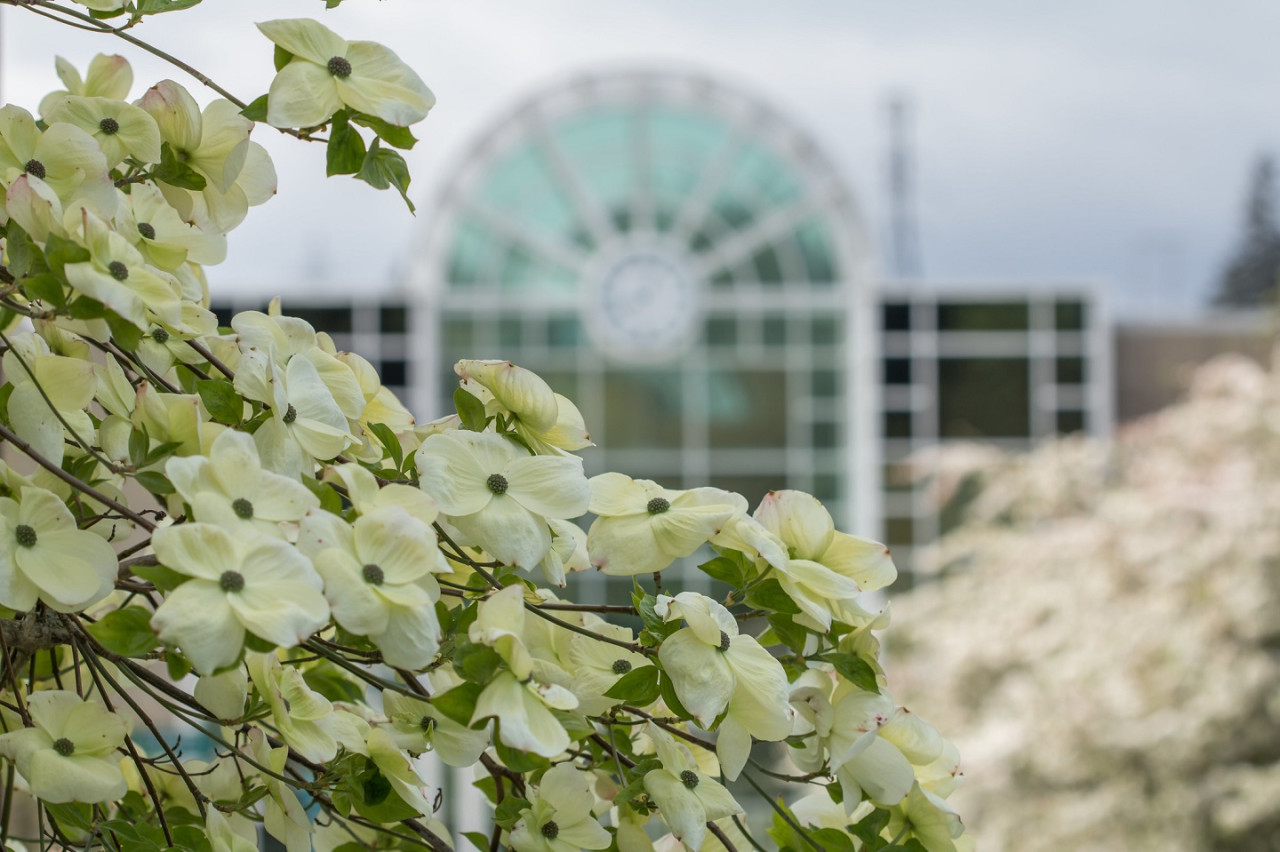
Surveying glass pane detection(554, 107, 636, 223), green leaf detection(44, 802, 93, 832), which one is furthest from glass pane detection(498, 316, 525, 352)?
green leaf detection(44, 802, 93, 832)

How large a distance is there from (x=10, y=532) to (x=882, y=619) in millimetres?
400

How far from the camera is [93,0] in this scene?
720 millimetres

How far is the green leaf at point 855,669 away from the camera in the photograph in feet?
2.20

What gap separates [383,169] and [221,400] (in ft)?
0.45

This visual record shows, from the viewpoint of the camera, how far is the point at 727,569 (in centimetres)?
66

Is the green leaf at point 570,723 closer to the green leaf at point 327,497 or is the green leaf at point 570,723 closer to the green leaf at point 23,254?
the green leaf at point 327,497

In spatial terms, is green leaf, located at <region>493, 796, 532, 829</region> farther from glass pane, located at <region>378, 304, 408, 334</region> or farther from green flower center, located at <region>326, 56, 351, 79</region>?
glass pane, located at <region>378, 304, 408, 334</region>

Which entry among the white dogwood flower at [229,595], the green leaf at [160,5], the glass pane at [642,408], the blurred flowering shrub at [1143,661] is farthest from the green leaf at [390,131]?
the glass pane at [642,408]

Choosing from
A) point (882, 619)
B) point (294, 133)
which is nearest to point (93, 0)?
point (294, 133)

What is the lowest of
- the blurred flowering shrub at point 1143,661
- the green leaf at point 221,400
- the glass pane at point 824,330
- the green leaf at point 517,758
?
the blurred flowering shrub at point 1143,661

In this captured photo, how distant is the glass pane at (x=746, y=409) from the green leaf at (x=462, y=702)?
32.2ft

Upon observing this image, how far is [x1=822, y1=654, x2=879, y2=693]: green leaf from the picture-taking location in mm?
671

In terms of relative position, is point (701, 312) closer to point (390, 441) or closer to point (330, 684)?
point (330, 684)

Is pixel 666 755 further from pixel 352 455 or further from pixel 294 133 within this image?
pixel 294 133
